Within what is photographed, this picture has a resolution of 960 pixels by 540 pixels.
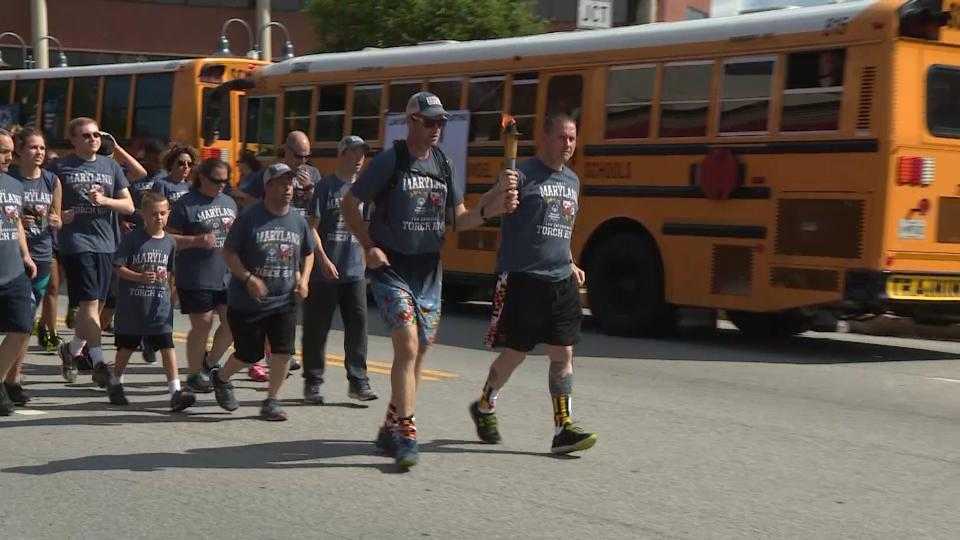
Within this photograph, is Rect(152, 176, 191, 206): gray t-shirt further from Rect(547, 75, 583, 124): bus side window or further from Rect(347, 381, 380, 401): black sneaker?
Rect(547, 75, 583, 124): bus side window

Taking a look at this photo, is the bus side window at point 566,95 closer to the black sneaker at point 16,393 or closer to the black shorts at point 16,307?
the black sneaker at point 16,393

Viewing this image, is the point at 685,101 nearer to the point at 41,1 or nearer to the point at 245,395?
the point at 245,395

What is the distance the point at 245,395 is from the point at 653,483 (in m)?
3.67

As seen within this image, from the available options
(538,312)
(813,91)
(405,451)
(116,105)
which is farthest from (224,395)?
(116,105)

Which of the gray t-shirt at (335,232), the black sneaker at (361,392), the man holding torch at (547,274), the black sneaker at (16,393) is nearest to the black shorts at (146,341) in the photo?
the black sneaker at (16,393)

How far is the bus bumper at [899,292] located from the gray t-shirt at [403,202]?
5.64 m

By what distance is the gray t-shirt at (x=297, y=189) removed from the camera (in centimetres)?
1029

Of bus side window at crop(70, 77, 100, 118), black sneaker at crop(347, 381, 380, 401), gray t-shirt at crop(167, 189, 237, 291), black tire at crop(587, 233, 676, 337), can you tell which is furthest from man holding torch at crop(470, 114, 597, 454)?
bus side window at crop(70, 77, 100, 118)

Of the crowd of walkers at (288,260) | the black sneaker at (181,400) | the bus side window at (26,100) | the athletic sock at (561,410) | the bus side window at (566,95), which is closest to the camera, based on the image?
the crowd of walkers at (288,260)

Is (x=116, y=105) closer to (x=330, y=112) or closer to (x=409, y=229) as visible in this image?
(x=330, y=112)

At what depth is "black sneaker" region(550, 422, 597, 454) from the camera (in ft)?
25.5

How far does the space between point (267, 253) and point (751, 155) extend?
5.72m

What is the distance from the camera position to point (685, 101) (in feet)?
45.0

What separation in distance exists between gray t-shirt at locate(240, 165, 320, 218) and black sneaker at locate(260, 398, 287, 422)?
1.56m
